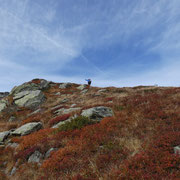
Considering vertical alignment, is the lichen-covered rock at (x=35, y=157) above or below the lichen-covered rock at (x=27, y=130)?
below

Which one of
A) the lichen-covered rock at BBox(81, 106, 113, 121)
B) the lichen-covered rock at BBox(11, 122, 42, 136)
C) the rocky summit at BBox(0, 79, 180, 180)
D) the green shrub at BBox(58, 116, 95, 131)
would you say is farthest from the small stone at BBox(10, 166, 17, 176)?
the lichen-covered rock at BBox(81, 106, 113, 121)

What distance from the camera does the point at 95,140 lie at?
19.2 feet

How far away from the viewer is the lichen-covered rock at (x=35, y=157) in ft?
19.2

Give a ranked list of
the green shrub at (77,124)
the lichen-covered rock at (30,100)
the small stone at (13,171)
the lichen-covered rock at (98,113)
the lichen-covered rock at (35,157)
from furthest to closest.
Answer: the lichen-covered rock at (30,100) → the lichen-covered rock at (98,113) → the green shrub at (77,124) → the lichen-covered rock at (35,157) → the small stone at (13,171)

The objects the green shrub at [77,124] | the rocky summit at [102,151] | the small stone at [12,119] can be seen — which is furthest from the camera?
the small stone at [12,119]

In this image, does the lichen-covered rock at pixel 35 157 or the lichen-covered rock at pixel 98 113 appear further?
the lichen-covered rock at pixel 98 113

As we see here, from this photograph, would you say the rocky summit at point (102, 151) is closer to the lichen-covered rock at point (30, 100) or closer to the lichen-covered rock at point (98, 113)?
the lichen-covered rock at point (98, 113)

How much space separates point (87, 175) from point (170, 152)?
9.46 ft

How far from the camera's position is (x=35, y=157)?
600cm

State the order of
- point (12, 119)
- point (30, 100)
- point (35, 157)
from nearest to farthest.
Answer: point (35, 157) → point (12, 119) → point (30, 100)

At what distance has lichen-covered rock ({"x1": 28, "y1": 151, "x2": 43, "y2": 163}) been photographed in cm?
585

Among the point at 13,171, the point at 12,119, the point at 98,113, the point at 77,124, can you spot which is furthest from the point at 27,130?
the point at 12,119

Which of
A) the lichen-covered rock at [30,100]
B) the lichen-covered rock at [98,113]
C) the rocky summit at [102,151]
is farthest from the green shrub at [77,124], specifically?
the lichen-covered rock at [30,100]

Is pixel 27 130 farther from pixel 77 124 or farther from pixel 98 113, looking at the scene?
pixel 98 113
